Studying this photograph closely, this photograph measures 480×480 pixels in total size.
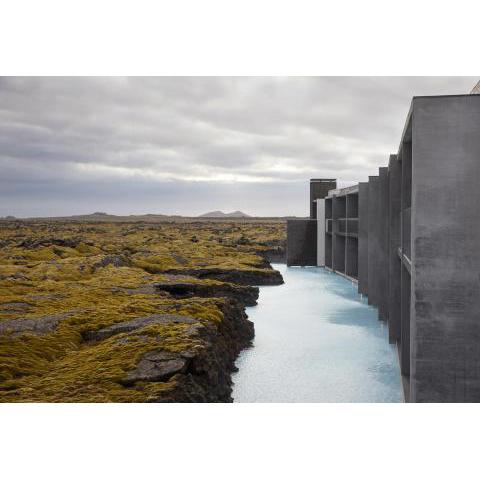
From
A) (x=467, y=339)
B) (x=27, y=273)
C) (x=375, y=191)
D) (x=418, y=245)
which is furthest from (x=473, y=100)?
(x=27, y=273)

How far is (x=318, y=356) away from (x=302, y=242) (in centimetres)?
2528

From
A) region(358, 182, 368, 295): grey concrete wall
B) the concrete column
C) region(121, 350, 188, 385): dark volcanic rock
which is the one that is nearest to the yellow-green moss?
region(121, 350, 188, 385): dark volcanic rock

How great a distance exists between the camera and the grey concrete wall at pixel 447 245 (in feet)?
25.1

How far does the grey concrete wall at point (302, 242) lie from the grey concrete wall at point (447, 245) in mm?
30684

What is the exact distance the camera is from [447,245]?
766 centimetres

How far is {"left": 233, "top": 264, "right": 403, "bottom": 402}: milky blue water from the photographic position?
37.8 feet

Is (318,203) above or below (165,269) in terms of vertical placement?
above

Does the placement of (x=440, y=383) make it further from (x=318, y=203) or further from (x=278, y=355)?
(x=318, y=203)

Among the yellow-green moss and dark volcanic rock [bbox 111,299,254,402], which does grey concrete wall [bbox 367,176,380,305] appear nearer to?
the yellow-green moss

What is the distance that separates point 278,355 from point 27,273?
14478 millimetres

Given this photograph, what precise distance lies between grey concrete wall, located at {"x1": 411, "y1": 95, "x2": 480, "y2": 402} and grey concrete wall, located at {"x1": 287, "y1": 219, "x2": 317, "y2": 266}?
30.7 meters

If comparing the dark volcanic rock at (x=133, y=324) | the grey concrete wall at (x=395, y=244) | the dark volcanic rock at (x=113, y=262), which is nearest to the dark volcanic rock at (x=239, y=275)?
the dark volcanic rock at (x=113, y=262)

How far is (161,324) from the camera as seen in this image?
13.1 meters

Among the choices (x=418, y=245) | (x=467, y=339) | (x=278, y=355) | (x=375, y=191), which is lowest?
(x=278, y=355)
